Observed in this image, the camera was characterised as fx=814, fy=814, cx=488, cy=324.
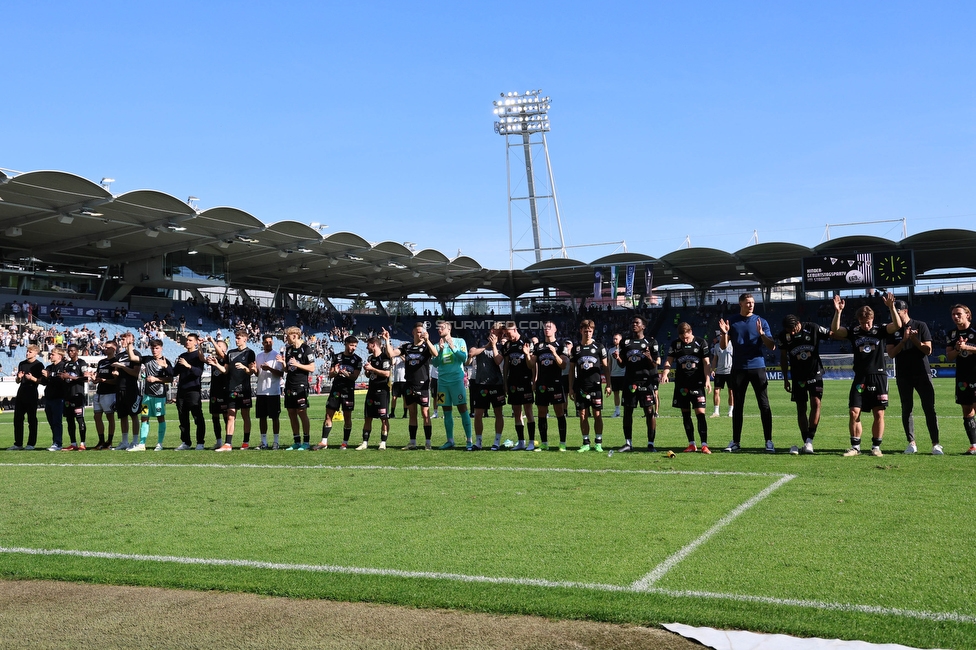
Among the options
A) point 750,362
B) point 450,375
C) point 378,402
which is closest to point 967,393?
point 750,362

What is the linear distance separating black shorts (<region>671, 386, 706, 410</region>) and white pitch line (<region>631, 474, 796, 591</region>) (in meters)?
2.92

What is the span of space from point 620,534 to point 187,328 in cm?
4478

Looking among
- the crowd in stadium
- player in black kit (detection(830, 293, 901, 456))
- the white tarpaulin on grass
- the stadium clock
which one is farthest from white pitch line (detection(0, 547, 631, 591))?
the stadium clock

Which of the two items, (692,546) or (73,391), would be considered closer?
(692,546)

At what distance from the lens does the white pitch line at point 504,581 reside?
4156 mm

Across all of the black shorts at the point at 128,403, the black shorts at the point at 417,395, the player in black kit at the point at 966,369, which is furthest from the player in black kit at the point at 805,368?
the black shorts at the point at 128,403

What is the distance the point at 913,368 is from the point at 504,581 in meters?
7.13

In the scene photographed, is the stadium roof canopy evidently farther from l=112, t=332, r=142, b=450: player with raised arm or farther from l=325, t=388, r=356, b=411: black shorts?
l=325, t=388, r=356, b=411: black shorts

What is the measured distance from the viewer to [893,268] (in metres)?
41.5

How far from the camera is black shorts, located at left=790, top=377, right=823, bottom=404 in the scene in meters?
10.2

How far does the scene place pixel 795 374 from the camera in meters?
10.3

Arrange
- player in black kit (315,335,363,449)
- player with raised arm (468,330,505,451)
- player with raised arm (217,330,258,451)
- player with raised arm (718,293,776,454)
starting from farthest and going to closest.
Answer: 1. player with raised arm (217,330,258,451)
2. player in black kit (315,335,363,449)
3. player with raised arm (468,330,505,451)
4. player with raised arm (718,293,776,454)

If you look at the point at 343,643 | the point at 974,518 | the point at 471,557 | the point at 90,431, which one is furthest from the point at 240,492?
the point at 90,431

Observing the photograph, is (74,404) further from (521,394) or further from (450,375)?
(521,394)
